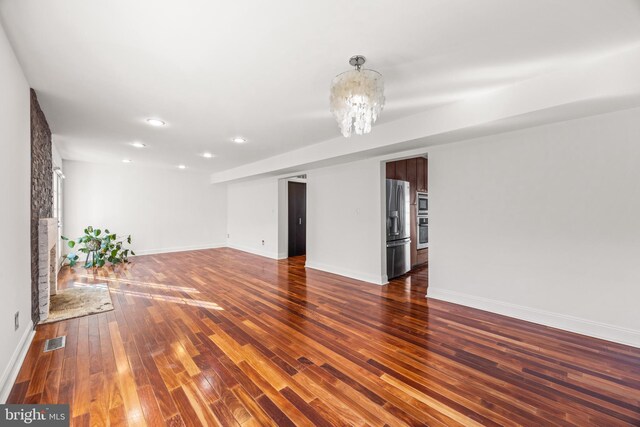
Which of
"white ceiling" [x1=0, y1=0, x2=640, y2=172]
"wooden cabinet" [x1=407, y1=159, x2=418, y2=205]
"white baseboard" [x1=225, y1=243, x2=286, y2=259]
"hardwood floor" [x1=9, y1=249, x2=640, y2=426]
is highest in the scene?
"white ceiling" [x1=0, y1=0, x2=640, y2=172]

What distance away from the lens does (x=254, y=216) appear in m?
7.50

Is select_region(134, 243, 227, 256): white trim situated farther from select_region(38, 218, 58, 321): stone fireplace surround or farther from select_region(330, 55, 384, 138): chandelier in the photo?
select_region(330, 55, 384, 138): chandelier

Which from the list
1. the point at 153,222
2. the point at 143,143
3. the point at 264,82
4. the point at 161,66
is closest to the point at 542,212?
the point at 264,82

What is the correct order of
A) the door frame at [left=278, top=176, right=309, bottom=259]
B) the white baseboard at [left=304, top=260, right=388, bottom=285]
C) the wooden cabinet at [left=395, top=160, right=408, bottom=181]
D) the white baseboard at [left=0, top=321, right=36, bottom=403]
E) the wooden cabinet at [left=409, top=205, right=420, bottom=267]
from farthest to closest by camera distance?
the door frame at [left=278, top=176, right=309, bottom=259] → the wooden cabinet at [left=409, top=205, right=420, bottom=267] → the wooden cabinet at [left=395, top=160, right=408, bottom=181] → the white baseboard at [left=304, top=260, right=388, bottom=285] → the white baseboard at [left=0, top=321, right=36, bottom=403]

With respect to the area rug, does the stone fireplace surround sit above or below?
above

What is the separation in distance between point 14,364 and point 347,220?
4217 mm

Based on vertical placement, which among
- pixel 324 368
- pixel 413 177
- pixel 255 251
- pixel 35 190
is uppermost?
pixel 413 177

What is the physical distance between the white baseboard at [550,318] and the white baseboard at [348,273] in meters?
0.99

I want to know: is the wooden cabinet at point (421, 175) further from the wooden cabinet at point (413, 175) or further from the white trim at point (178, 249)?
the white trim at point (178, 249)

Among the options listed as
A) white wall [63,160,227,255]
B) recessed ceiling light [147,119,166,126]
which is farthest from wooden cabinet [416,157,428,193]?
white wall [63,160,227,255]

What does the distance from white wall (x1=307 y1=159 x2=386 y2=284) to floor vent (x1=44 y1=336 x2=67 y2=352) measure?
3.80m

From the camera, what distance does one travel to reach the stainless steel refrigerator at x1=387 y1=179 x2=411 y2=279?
468 centimetres

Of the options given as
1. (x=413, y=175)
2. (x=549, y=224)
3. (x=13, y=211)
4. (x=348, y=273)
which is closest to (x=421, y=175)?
(x=413, y=175)

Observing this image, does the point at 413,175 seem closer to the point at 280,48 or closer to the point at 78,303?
the point at 280,48
